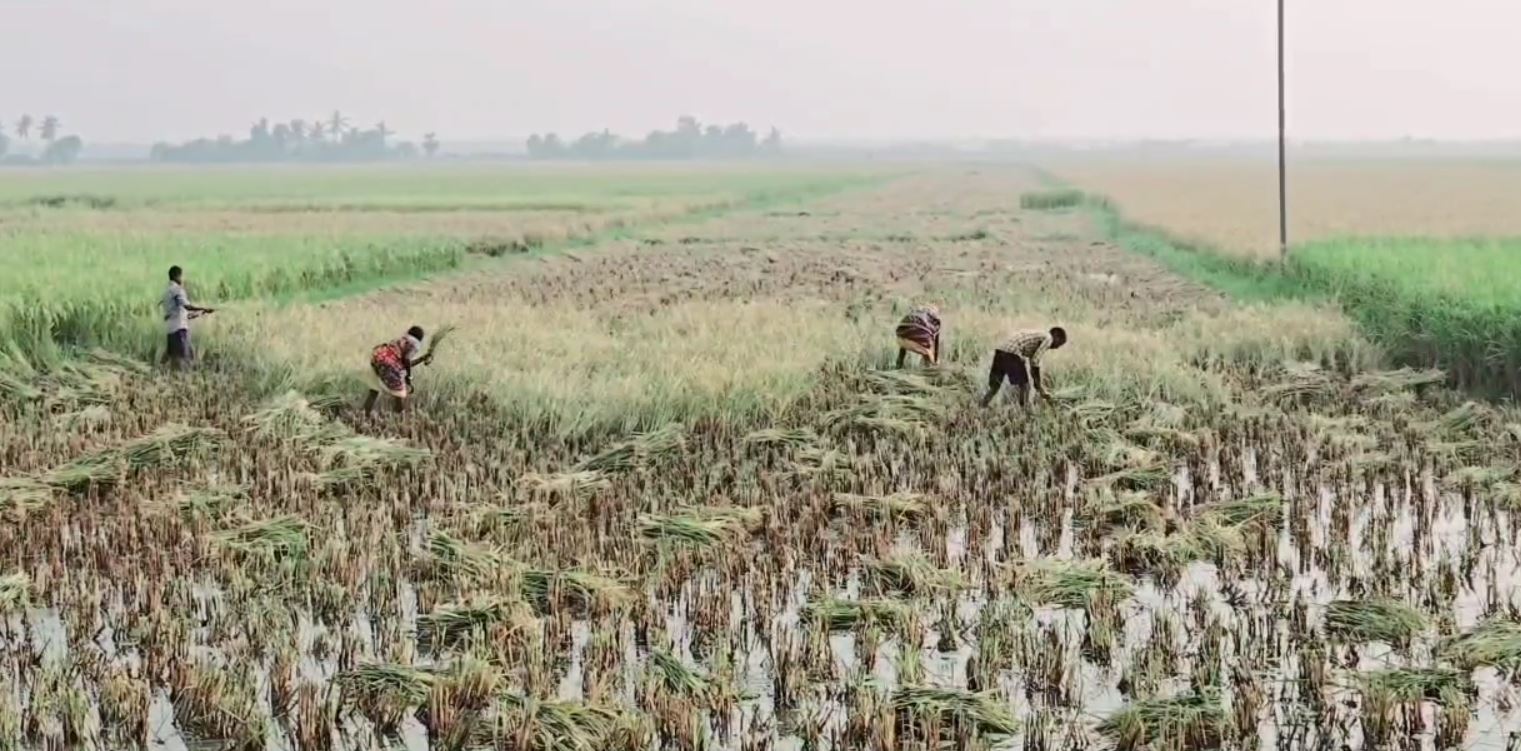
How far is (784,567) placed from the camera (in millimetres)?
6531

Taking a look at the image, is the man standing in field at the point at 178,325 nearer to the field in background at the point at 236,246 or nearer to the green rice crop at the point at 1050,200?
the field in background at the point at 236,246

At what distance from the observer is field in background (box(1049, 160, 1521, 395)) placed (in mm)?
12133

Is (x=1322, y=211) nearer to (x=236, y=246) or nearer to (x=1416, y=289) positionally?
(x=236, y=246)

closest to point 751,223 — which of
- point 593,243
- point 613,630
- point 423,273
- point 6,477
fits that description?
point 593,243

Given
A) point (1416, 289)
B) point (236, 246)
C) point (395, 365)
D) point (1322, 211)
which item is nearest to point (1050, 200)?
point (1322, 211)

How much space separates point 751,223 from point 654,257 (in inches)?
501

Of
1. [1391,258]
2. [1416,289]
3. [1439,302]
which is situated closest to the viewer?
[1439,302]

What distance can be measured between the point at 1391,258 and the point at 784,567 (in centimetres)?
1311

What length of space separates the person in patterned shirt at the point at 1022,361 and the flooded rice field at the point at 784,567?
0.17 metres

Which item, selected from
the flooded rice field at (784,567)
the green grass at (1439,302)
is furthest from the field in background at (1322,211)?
the flooded rice field at (784,567)

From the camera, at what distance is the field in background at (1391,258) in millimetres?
12133

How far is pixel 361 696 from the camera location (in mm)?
4938

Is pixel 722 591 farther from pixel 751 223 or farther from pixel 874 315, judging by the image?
pixel 751 223

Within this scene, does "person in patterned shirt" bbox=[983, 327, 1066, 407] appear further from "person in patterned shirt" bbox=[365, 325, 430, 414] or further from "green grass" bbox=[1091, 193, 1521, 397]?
"green grass" bbox=[1091, 193, 1521, 397]
